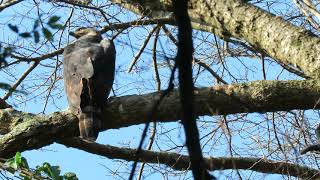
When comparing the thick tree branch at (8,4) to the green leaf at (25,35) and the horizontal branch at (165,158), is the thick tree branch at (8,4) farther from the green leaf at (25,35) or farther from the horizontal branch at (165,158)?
the green leaf at (25,35)

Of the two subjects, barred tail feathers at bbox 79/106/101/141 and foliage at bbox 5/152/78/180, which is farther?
barred tail feathers at bbox 79/106/101/141

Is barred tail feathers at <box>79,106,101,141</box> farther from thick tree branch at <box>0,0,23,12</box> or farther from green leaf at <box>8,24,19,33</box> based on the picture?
green leaf at <box>8,24,19,33</box>

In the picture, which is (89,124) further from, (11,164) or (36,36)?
(36,36)

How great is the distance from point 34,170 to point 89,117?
0.68 meters

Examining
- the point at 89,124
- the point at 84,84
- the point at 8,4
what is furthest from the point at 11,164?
the point at 8,4

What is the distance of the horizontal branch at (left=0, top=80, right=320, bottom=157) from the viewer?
4.03 metres

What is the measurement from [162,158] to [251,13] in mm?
1298

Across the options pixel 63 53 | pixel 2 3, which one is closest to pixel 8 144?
pixel 63 53

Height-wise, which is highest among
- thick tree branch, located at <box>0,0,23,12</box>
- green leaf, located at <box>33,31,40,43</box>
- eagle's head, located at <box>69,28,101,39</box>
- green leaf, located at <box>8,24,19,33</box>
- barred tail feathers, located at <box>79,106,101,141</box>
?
eagle's head, located at <box>69,28,101,39</box>

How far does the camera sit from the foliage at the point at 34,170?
376 cm

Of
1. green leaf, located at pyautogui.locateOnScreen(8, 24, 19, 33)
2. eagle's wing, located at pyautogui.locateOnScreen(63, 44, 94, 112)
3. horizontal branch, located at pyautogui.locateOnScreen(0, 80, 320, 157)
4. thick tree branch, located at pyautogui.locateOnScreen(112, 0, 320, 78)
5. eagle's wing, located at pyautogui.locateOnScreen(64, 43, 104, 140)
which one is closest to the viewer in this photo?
green leaf, located at pyautogui.locateOnScreen(8, 24, 19, 33)

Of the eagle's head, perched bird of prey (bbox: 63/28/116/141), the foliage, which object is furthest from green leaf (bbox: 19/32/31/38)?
the eagle's head

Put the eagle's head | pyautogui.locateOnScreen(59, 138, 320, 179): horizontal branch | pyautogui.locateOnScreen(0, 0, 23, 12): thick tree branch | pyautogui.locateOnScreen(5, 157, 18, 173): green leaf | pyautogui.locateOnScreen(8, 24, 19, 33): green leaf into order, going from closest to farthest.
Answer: pyautogui.locateOnScreen(8, 24, 19, 33): green leaf, pyautogui.locateOnScreen(5, 157, 18, 173): green leaf, pyautogui.locateOnScreen(59, 138, 320, 179): horizontal branch, pyautogui.locateOnScreen(0, 0, 23, 12): thick tree branch, the eagle's head

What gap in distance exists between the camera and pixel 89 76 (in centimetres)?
514
